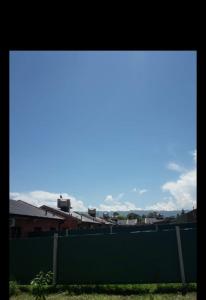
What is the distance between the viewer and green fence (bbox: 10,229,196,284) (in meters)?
8.93

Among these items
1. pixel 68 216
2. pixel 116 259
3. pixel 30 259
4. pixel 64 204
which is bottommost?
pixel 68 216

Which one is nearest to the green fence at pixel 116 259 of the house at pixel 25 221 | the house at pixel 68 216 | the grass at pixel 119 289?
the grass at pixel 119 289

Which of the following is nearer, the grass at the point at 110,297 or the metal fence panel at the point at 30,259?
the grass at the point at 110,297

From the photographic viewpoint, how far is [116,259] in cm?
912

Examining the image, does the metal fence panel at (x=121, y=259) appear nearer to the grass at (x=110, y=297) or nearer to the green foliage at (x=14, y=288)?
the grass at (x=110, y=297)

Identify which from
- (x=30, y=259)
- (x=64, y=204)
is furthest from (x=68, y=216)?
(x=30, y=259)

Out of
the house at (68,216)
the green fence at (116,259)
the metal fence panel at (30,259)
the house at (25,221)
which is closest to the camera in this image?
the green fence at (116,259)

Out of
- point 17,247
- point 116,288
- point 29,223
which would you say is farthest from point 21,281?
point 29,223

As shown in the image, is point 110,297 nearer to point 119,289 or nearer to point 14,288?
point 119,289

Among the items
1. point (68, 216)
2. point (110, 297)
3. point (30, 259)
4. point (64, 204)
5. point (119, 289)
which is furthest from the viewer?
point (64, 204)

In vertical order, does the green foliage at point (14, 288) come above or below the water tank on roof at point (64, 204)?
below

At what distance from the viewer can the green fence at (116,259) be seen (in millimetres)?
8930

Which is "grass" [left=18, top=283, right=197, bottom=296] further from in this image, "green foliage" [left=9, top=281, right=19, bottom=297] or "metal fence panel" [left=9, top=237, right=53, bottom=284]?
"metal fence panel" [left=9, top=237, right=53, bottom=284]

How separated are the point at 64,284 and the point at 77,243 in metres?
1.10
